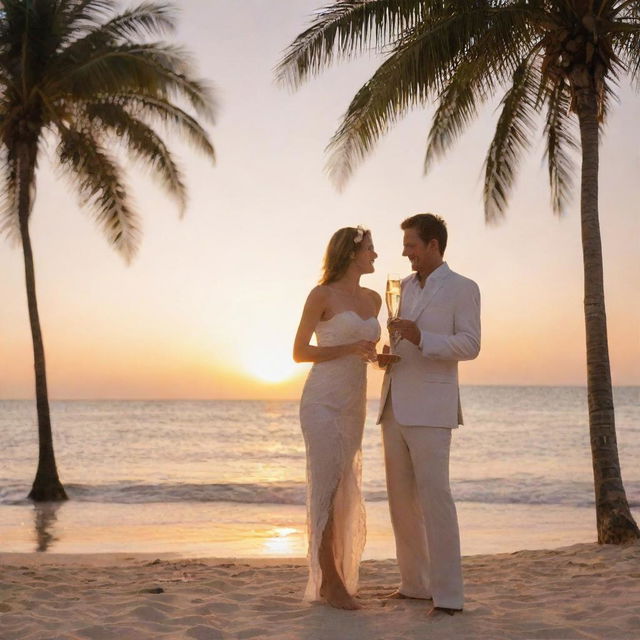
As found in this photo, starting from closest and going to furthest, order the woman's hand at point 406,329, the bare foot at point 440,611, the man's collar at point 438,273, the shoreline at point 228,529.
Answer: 1. the woman's hand at point 406,329
2. the bare foot at point 440,611
3. the man's collar at point 438,273
4. the shoreline at point 228,529

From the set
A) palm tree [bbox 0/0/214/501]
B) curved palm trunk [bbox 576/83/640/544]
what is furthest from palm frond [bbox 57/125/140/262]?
curved palm trunk [bbox 576/83/640/544]

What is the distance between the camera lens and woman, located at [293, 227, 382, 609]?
5379mm

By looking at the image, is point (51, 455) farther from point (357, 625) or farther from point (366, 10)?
point (357, 625)

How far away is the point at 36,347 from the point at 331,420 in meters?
10.7

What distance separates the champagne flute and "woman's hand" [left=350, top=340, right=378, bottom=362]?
0.38 m

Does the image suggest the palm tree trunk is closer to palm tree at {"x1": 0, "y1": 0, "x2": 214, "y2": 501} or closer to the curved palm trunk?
palm tree at {"x1": 0, "y1": 0, "x2": 214, "y2": 501}

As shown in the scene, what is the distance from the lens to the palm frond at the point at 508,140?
11328 mm

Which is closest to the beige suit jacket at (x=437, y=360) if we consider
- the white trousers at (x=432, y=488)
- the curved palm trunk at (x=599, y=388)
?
A: the white trousers at (x=432, y=488)

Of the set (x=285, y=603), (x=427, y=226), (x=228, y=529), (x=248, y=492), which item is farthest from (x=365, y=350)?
(x=248, y=492)

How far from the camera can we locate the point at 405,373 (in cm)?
517

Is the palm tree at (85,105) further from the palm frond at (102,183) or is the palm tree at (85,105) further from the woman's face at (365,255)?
the woman's face at (365,255)

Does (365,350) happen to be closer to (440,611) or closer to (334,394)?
(334,394)

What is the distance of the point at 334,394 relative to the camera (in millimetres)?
5375

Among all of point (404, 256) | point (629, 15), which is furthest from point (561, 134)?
point (404, 256)
